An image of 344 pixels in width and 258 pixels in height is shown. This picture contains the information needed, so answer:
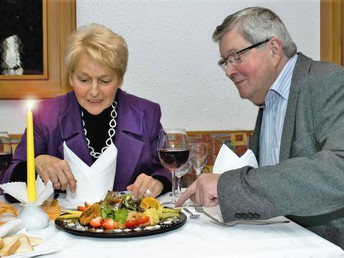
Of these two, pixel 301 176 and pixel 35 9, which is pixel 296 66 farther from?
pixel 35 9

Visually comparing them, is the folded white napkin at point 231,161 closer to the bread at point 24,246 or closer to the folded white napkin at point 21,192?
the folded white napkin at point 21,192

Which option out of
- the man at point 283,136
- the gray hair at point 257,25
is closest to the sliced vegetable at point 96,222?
the man at point 283,136

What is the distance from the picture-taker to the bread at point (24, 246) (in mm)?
986

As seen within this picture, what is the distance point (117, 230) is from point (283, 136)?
2.26ft

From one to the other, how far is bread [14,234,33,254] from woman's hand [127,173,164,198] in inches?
21.4

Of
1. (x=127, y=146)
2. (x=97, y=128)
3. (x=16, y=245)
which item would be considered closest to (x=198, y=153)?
(x=127, y=146)

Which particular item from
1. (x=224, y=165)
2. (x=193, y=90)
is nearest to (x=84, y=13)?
(x=193, y=90)

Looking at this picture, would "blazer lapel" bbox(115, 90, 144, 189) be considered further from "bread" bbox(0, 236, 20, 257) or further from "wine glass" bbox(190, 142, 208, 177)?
"bread" bbox(0, 236, 20, 257)

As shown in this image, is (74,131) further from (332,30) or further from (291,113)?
(332,30)

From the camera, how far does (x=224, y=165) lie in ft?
4.67

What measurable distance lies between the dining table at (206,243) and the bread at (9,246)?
63mm

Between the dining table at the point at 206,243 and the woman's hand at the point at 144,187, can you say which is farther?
the woman's hand at the point at 144,187

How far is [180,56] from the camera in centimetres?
299

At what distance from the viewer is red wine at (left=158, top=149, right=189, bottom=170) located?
4.67ft
